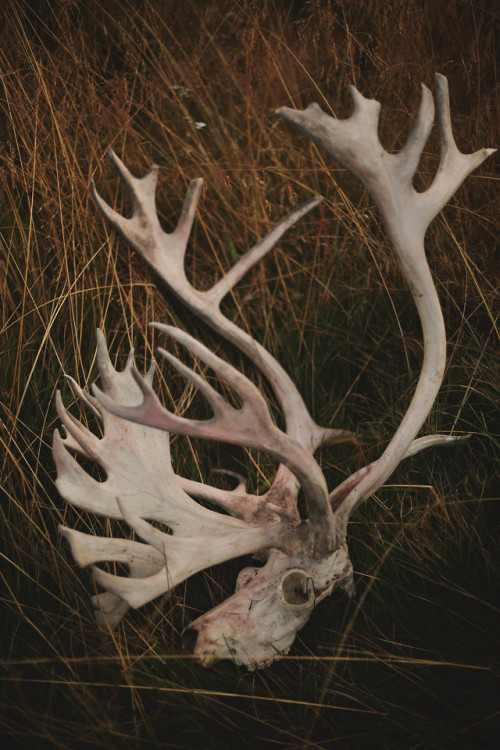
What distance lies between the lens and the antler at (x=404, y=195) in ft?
Result: 5.17

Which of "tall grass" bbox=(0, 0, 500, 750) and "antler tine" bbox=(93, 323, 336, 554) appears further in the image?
"tall grass" bbox=(0, 0, 500, 750)

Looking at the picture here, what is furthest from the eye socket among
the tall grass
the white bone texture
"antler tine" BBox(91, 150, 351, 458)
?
"antler tine" BBox(91, 150, 351, 458)

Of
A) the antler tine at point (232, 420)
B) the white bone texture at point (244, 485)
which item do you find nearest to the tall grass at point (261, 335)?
the white bone texture at point (244, 485)

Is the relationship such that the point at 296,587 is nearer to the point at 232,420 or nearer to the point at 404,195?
the point at 232,420


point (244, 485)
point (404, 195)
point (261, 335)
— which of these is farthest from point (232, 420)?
point (261, 335)

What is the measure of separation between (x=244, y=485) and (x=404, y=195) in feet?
2.58

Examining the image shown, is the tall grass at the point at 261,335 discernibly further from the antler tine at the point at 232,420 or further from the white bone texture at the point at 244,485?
the antler tine at the point at 232,420

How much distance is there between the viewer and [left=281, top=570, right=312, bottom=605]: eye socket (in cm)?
157

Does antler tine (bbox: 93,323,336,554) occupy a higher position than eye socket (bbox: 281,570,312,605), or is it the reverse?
antler tine (bbox: 93,323,336,554)

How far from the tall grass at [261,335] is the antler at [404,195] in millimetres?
166

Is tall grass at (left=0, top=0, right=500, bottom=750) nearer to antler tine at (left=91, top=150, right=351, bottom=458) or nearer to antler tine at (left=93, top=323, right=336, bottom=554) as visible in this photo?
antler tine at (left=91, top=150, right=351, bottom=458)

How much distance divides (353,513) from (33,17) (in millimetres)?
1961

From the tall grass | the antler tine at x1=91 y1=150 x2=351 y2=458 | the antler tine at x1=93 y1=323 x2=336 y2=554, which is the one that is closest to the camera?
the antler tine at x1=93 y1=323 x2=336 y2=554

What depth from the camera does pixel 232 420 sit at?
4.72 ft
